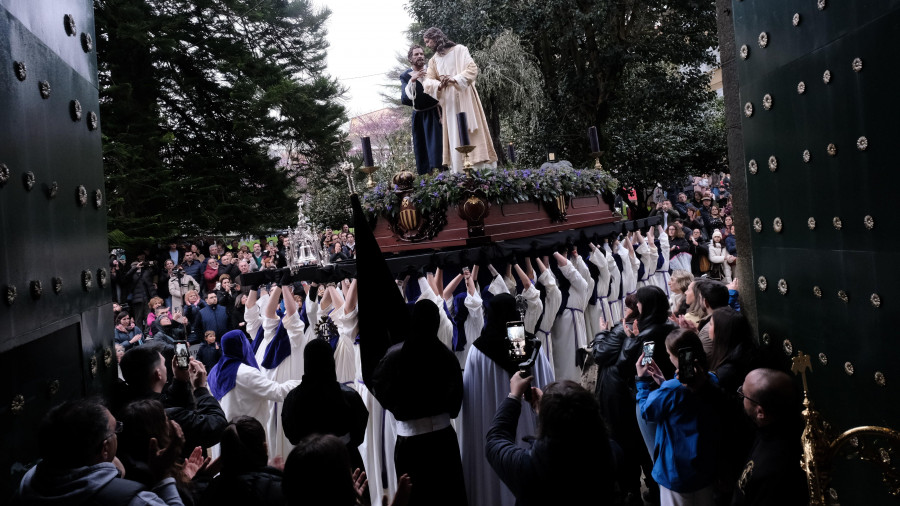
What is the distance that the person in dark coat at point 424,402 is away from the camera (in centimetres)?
438

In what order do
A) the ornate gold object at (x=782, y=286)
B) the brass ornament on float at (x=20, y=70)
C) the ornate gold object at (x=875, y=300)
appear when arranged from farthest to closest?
the ornate gold object at (x=782, y=286) < the ornate gold object at (x=875, y=300) < the brass ornament on float at (x=20, y=70)

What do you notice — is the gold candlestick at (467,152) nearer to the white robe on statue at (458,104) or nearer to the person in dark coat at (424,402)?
the white robe on statue at (458,104)

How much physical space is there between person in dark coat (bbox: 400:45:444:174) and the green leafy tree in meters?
10.5

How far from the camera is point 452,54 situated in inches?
390

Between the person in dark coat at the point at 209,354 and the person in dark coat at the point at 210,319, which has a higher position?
the person in dark coat at the point at 210,319

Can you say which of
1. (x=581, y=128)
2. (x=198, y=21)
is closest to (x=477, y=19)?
(x=581, y=128)

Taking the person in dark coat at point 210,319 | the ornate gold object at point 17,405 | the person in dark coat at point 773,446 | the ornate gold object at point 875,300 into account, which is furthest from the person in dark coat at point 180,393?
the person in dark coat at point 210,319

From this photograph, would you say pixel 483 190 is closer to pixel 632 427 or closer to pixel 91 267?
pixel 632 427

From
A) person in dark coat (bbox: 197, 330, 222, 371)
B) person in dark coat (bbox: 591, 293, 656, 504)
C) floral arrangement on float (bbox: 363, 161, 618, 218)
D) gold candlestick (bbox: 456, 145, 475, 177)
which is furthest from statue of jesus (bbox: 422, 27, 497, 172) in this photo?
person in dark coat (bbox: 591, 293, 656, 504)

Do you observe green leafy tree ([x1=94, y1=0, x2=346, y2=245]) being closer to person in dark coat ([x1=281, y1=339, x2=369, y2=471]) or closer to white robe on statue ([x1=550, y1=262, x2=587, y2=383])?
white robe on statue ([x1=550, y1=262, x2=587, y2=383])

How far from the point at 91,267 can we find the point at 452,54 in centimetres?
702

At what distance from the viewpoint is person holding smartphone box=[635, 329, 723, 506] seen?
12.6 feet

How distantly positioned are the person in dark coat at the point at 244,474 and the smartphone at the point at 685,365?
2.21m

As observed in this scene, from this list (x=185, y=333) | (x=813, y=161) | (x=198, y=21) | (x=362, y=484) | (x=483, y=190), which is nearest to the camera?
(x=362, y=484)
